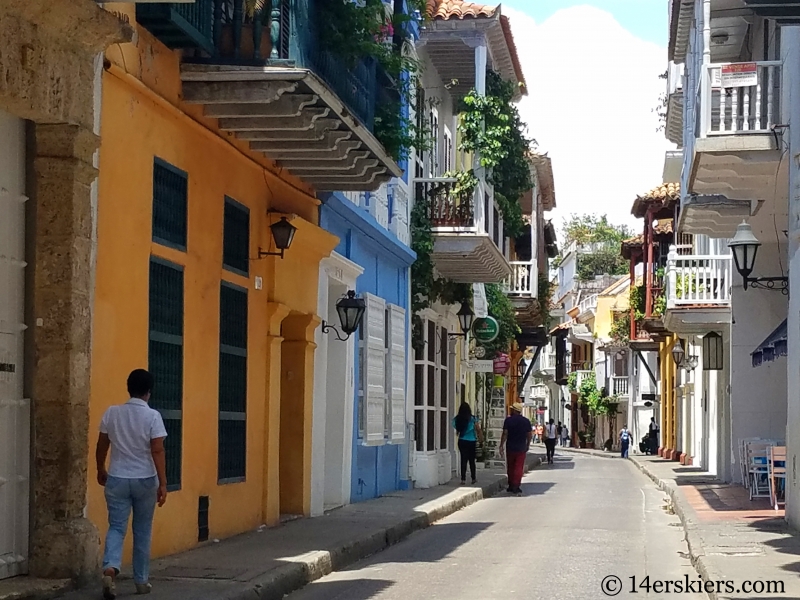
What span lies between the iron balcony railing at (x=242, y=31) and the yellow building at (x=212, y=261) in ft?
0.12

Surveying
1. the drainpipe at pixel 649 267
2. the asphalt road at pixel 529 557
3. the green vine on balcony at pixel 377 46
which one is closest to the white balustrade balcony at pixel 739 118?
the green vine on balcony at pixel 377 46

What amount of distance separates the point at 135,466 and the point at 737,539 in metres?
6.99

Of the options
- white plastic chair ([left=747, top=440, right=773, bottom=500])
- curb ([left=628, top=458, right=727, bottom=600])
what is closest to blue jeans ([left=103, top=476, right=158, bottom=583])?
curb ([left=628, top=458, right=727, bottom=600])

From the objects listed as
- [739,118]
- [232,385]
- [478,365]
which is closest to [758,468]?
[739,118]

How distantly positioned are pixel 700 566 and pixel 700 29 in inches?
323

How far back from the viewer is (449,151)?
2641cm

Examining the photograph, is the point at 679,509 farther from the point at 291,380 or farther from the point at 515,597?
the point at 515,597

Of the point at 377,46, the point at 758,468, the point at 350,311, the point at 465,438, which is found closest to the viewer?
the point at 377,46

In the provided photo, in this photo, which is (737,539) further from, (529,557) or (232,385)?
Answer: (232,385)

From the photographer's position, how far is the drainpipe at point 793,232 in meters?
14.4

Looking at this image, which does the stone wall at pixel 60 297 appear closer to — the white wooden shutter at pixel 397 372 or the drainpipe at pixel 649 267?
the white wooden shutter at pixel 397 372

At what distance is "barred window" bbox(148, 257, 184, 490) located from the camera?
11.3 meters

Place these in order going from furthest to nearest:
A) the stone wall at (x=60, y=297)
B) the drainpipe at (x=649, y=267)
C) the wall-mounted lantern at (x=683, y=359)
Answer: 1. the drainpipe at (x=649, y=267)
2. the wall-mounted lantern at (x=683, y=359)
3. the stone wall at (x=60, y=297)

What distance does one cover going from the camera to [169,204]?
1163cm
